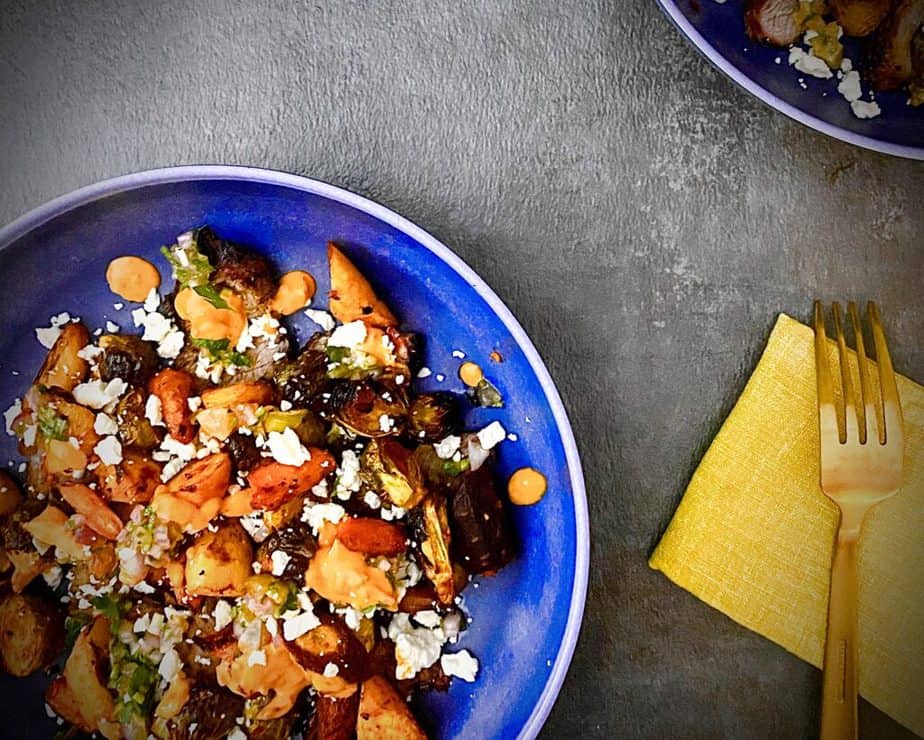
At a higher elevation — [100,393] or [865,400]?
[865,400]

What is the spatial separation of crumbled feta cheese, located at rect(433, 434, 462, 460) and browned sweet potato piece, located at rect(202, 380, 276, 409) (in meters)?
0.19

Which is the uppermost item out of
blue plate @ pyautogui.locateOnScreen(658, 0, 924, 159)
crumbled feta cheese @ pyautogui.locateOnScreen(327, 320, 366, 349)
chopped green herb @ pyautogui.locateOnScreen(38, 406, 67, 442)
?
blue plate @ pyautogui.locateOnScreen(658, 0, 924, 159)

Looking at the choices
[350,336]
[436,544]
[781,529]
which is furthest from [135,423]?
[781,529]

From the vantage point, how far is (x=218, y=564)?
0.87 m

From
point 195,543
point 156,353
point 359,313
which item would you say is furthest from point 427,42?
point 195,543

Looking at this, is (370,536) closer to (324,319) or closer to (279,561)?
(279,561)

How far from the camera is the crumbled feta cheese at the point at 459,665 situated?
3.15ft

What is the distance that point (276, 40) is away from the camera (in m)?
1.07

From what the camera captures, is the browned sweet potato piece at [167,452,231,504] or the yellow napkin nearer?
the browned sweet potato piece at [167,452,231,504]

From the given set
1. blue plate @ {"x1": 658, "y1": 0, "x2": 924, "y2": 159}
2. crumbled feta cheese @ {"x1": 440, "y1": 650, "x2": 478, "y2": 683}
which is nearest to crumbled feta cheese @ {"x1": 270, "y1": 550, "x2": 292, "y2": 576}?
crumbled feta cheese @ {"x1": 440, "y1": 650, "x2": 478, "y2": 683}

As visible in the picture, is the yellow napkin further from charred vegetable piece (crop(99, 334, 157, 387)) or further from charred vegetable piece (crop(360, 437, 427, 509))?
charred vegetable piece (crop(99, 334, 157, 387))

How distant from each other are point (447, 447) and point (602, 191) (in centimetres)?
38

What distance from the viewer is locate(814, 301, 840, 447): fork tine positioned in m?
0.96

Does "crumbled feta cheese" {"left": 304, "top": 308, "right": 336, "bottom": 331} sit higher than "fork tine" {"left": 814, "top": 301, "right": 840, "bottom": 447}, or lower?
lower
